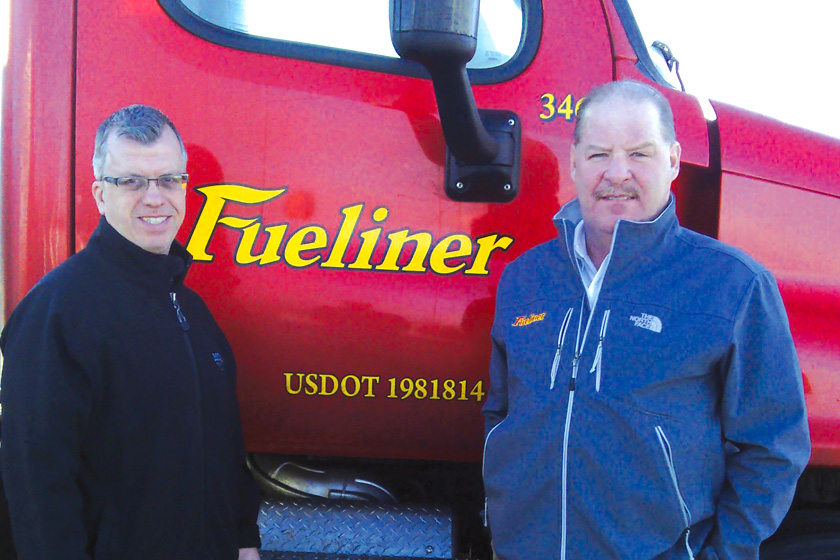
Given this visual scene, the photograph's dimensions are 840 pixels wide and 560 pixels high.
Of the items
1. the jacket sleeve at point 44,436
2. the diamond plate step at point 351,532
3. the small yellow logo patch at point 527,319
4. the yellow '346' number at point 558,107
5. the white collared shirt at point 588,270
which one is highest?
the yellow '346' number at point 558,107

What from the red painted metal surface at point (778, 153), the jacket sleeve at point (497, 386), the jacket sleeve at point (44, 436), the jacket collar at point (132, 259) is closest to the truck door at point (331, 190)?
the jacket sleeve at point (497, 386)

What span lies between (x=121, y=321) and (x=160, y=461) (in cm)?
29

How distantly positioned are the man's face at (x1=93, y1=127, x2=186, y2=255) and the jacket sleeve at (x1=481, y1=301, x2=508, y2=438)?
2.51ft

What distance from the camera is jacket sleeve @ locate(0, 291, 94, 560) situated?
4.27ft

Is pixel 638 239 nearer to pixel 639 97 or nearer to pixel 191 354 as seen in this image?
pixel 639 97

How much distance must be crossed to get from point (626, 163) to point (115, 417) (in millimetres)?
1142

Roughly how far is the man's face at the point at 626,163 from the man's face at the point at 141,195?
90cm

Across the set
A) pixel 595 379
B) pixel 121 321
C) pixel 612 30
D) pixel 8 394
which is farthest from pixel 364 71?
pixel 8 394

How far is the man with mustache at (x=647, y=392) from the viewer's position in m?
1.34

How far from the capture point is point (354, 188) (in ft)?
5.81

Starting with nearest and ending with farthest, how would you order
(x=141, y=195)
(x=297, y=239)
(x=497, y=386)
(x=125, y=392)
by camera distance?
(x=125, y=392) < (x=141, y=195) < (x=497, y=386) < (x=297, y=239)

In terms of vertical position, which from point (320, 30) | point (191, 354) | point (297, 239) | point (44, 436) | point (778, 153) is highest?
point (320, 30)

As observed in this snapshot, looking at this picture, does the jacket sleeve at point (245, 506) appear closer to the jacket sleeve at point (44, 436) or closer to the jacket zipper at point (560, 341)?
the jacket sleeve at point (44, 436)

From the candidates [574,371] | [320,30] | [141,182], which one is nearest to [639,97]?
[574,371]
